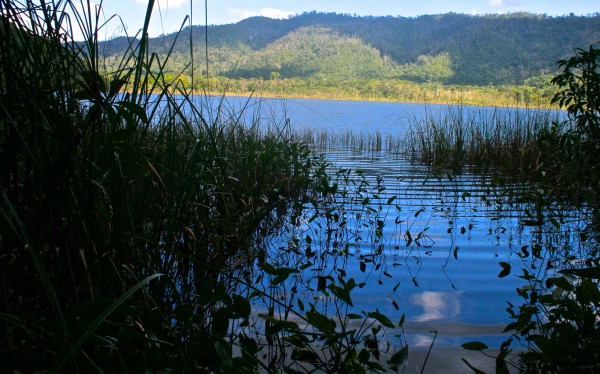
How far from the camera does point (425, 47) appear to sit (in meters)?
55.2

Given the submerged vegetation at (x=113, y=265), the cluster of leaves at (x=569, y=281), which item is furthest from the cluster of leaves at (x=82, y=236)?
the cluster of leaves at (x=569, y=281)

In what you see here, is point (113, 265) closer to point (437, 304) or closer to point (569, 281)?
point (569, 281)

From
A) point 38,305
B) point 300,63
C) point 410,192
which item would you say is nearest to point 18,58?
point 38,305

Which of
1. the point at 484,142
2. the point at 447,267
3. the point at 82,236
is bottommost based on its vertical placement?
the point at 447,267

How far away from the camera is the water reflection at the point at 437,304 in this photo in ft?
6.73

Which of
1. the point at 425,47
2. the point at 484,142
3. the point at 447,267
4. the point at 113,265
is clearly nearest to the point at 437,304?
the point at 447,267

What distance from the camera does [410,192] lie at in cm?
505

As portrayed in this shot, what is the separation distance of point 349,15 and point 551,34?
36512 mm

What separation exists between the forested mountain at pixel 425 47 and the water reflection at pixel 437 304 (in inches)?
1060

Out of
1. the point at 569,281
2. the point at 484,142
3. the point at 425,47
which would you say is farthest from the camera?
the point at 425,47

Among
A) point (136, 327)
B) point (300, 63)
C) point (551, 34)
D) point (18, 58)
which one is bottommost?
point (136, 327)

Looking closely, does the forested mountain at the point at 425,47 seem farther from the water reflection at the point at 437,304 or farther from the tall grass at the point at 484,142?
the water reflection at the point at 437,304

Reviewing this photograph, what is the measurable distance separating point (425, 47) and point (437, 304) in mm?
56560

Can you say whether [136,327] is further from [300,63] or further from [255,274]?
[300,63]
